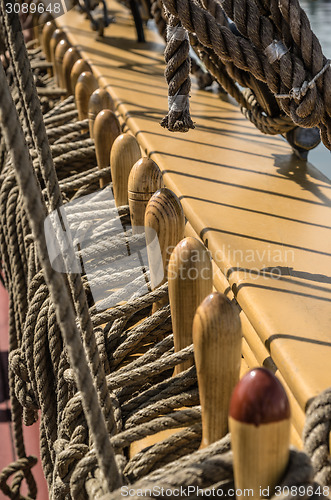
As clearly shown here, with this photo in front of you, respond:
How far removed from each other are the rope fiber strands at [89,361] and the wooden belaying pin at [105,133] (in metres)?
0.04

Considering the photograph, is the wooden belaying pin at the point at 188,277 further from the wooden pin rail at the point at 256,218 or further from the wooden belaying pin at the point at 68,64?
the wooden belaying pin at the point at 68,64

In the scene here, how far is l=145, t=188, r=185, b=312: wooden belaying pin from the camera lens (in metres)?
0.75

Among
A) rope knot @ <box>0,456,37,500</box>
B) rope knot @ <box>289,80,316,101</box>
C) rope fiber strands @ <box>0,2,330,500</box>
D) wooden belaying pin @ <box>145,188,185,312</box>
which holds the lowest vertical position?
rope knot @ <box>0,456,37,500</box>

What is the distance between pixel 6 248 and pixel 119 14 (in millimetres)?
1549

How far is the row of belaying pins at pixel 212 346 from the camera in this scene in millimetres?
444

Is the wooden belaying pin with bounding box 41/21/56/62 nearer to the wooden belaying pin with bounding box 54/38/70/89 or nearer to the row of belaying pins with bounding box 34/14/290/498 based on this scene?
the wooden belaying pin with bounding box 54/38/70/89

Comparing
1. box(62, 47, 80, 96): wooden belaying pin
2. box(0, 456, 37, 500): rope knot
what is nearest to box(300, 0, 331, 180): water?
box(62, 47, 80, 96): wooden belaying pin

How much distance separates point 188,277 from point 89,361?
5.1 inches

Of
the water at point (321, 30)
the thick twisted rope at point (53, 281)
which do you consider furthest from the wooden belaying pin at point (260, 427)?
the water at point (321, 30)

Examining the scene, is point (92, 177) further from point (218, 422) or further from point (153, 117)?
point (218, 422)

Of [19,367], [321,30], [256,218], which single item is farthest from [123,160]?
[321,30]

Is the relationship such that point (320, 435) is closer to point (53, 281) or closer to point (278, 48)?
point (53, 281)

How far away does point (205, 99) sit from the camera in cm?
155

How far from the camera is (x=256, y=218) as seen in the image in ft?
3.15
